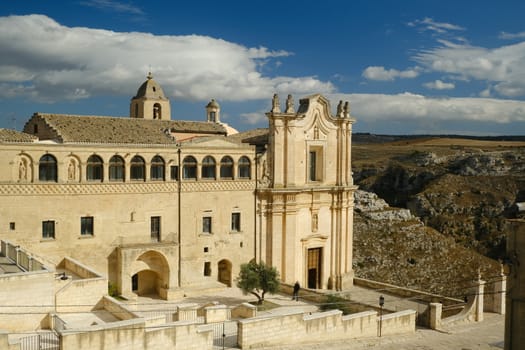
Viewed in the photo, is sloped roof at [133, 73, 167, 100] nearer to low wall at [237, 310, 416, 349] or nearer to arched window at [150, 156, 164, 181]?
arched window at [150, 156, 164, 181]

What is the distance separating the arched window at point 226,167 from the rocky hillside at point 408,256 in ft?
81.3

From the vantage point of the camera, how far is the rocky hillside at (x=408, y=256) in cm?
5256

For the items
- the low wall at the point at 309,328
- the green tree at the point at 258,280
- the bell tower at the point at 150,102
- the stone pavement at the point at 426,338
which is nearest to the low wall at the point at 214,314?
the stone pavement at the point at 426,338

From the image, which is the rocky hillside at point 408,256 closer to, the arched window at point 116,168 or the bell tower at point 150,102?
the bell tower at point 150,102

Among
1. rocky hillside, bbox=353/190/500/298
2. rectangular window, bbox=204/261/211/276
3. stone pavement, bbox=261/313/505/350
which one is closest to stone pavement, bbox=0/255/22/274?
stone pavement, bbox=261/313/505/350

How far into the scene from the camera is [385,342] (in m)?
22.9

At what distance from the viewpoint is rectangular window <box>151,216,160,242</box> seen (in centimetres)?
2961

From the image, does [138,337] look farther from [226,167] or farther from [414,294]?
[414,294]

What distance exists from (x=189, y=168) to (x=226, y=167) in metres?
2.51

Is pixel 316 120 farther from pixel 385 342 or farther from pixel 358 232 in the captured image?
pixel 358 232

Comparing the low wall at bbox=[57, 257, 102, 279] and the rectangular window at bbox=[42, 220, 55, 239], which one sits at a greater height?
the rectangular window at bbox=[42, 220, 55, 239]

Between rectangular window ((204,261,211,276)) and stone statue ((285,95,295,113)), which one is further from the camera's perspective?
stone statue ((285,95,295,113))

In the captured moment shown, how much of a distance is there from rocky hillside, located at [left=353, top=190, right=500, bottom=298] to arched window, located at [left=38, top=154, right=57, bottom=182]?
33.8m

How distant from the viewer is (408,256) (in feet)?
186
